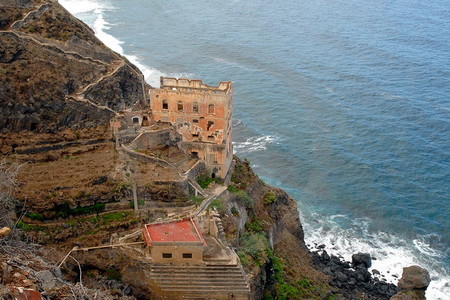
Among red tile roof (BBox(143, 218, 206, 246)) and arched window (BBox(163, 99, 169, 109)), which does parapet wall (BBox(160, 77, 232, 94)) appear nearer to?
arched window (BBox(163, 99, 169, 109))

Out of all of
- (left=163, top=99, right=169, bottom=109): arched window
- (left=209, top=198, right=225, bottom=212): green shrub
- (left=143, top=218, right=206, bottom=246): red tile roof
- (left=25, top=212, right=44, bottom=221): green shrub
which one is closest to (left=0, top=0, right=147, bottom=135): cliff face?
(left=163, top=99, right=169, bottom=109): arched window

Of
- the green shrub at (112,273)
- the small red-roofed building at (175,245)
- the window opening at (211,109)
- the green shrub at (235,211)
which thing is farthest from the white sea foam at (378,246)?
the green shrub at (112,273)

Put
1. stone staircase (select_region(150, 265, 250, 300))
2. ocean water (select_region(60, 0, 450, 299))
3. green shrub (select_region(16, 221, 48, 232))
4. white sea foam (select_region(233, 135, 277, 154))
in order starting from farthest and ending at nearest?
white sea foam (select_region(233, 135, 277, 154)) < ocean water (select_region(60, 0, 450, 299)) < green shrub (select_region(16, 221, 48, 232)) < stone staircase (select_region(150, 265, 250, 300))

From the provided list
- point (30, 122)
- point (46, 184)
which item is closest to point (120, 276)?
point (46, 184)

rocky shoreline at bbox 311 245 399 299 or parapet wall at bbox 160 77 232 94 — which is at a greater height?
parapet wall at bbox 160 77 232 94

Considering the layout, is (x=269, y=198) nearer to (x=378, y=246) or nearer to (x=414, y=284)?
(x=378, y=246)
